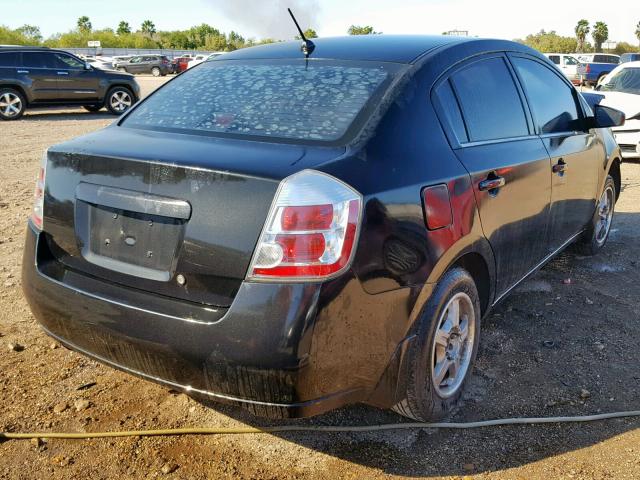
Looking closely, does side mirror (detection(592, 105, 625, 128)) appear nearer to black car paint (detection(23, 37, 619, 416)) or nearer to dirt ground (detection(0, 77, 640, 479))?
dirt ground (detection(0, 77, 640, 479))

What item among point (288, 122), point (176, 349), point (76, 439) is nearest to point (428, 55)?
point (288, 122)

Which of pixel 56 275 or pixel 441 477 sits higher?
pixel 56 275

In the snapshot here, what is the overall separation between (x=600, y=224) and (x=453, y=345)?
119 inches

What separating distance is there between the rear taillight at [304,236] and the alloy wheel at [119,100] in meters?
16.0

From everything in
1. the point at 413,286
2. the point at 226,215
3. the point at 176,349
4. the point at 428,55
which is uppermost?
the point at 428,55

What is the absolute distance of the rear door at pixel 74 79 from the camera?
15633 mm

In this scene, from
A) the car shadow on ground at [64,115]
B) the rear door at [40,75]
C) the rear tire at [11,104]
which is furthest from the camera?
the car shadow on ground at [64,115]

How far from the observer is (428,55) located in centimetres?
292

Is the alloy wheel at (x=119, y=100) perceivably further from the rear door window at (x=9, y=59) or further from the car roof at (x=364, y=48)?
the car roof at (x=364, y=48)

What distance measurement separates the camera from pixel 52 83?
50.7ft

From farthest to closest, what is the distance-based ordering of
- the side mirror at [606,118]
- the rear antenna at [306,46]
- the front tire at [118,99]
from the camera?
the front tire at [118,99]
the side mirror at [606,118]
the rear antenna at [306,46]

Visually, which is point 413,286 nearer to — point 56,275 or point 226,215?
point 226,215

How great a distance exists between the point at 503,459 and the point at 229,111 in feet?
6.18

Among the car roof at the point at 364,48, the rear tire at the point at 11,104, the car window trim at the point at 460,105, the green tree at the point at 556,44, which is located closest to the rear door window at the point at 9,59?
the rear tire at the point at 11,104
